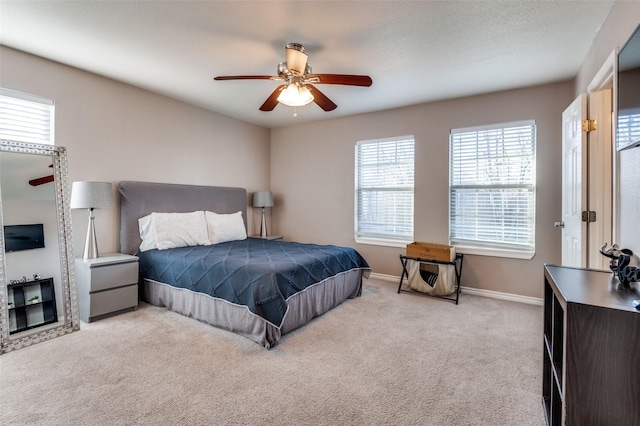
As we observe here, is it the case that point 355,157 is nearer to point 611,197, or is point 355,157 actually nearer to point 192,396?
point 611,197

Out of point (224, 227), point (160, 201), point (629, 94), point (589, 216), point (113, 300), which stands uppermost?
point (629, 94)

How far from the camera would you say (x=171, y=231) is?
3.66 metres

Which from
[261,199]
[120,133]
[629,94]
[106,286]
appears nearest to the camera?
[629,94]

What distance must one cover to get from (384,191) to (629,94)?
10.2 feet

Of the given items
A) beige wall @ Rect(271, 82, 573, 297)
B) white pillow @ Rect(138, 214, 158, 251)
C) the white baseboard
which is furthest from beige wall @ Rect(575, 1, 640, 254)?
white pillow @ Rect(138, 214, 158, 251)

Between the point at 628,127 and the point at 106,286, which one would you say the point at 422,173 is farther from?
the point at 106,286

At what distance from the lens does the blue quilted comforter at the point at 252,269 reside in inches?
96.7

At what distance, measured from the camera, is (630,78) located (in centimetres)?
151

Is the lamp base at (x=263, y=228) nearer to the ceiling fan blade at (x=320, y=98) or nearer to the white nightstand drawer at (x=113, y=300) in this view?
the white nightstand drawer at (x=113, y=300)

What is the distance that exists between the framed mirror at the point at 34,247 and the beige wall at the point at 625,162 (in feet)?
13.5

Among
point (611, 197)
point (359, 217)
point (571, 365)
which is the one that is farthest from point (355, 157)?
point (571, 365)

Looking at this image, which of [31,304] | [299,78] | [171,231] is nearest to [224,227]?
[171,231]

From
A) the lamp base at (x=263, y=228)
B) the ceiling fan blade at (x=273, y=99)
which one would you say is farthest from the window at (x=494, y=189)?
the lamp base at (x=263, y=228)

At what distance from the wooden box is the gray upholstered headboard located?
2739 mm
